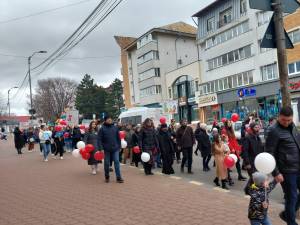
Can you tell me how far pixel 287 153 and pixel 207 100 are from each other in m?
39.7

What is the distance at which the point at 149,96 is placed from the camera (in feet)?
188

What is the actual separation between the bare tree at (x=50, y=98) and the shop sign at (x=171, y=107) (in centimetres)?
2966

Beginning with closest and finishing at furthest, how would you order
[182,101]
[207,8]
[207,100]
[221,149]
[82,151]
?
[221,149]
[82,151]
[207,8]
[207,100]
[182,101]

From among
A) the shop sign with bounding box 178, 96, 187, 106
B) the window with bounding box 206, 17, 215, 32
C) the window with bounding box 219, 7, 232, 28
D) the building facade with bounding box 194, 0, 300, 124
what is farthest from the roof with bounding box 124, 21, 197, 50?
the window with bounding box 219, 7, 232, 28

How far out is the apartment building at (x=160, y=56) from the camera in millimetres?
55844

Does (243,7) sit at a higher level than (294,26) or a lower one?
higher

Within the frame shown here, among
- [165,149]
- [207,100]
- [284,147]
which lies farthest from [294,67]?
[284,147]

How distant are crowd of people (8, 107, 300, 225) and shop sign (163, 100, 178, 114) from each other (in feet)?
101

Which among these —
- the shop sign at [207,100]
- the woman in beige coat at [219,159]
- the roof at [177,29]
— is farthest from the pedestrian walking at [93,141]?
the roof at [177,29]

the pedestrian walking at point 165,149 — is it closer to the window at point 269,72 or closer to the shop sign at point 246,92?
the window at point 269,72

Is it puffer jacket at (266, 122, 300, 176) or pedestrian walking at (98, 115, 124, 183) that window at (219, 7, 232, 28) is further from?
puffer jacket at (266, 122, 300, 176)

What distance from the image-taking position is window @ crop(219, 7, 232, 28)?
39812mm

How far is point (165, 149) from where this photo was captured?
1198 centimetres

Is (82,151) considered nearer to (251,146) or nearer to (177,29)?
(251,146)
